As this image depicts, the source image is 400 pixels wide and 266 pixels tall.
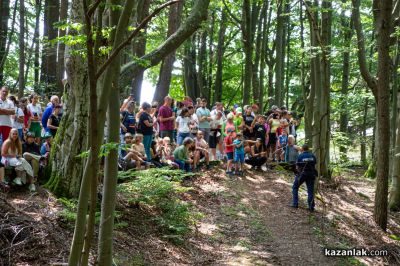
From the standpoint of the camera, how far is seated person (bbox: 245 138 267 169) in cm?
1421

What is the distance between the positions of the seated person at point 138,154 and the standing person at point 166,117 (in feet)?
7.20

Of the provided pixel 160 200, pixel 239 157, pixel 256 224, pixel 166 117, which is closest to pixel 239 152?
pixel 239 157

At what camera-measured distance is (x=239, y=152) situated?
1320 centimetres

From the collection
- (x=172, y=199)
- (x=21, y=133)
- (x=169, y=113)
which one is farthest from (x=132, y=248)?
(x=169, y=113)

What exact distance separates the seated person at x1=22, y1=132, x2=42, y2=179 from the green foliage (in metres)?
1.64

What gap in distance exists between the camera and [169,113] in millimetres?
13320

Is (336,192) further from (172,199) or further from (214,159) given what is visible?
(172,199)

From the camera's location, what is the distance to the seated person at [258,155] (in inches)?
559

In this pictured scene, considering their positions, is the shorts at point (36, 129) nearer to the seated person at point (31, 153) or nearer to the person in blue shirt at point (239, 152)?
the seated person at point (31, 153)

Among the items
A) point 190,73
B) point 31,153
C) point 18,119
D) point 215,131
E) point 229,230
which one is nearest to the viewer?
point 31,153

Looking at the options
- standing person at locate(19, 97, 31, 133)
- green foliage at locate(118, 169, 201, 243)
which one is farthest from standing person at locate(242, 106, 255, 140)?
standing person at locate(19, 97, 31, 133)

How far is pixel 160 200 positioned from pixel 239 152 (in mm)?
4293

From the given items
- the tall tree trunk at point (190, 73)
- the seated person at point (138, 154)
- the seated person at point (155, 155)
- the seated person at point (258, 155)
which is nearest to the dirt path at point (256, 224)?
the seated person at point (258, 155)

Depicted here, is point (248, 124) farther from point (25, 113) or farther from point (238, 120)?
point (25, 113)
